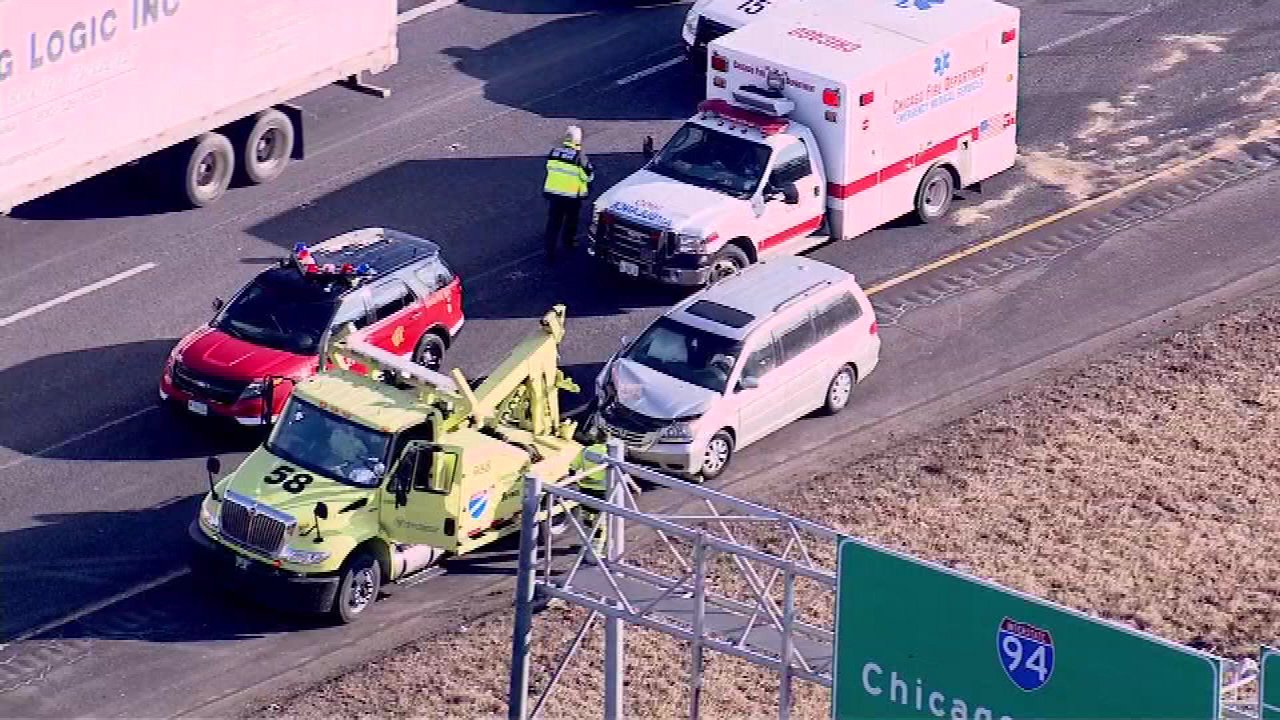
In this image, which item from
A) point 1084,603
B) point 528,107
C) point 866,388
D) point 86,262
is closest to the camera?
point 1084,603

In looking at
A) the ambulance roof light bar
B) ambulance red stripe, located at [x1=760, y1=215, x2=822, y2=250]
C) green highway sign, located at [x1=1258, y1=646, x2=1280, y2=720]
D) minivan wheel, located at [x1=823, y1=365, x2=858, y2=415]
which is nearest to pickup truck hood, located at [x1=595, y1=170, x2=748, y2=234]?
ambulance red stripe, located at [x1=760, y1=215, x2=822, y2=250]

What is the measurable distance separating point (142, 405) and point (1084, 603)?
1098cm

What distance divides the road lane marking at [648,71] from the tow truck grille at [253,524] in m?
14.0

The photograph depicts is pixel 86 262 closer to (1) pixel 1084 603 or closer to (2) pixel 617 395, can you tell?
(2) pixel 617 395

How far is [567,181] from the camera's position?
106 ft

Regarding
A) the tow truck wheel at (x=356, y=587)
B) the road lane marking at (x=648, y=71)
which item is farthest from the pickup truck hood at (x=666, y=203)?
the tow truck wheel at (x=356, y=587)

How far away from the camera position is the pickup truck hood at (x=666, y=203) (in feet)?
104

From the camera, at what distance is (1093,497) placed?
92.9 ft

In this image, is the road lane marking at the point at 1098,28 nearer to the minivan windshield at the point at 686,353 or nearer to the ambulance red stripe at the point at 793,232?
the ambulance red stripe at the point at 793,232

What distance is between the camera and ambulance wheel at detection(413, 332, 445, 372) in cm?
3020

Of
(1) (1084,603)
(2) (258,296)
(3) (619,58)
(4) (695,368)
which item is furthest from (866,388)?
(3) (619,58)

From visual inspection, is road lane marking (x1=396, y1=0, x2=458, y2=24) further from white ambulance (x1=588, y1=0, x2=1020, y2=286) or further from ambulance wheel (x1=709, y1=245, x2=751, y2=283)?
ambulance wheel (x1=709, y1=245, x2=751, y2=283)

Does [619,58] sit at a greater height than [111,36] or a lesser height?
lesser

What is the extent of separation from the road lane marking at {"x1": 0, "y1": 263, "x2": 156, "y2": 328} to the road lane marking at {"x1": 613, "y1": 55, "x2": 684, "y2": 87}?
8406mm
